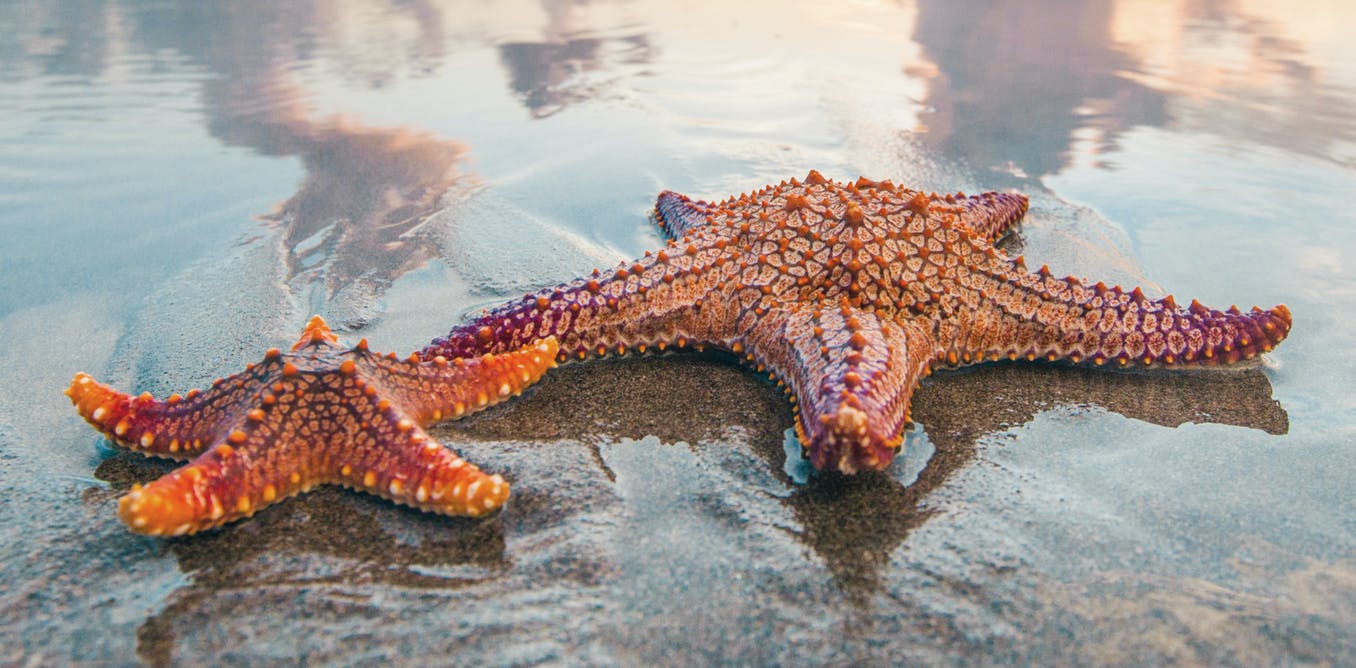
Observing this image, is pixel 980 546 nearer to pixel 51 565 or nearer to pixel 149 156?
pixel 51 565

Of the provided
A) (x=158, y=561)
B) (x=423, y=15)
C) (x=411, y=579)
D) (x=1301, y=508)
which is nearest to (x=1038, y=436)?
(x=1301, y=508)

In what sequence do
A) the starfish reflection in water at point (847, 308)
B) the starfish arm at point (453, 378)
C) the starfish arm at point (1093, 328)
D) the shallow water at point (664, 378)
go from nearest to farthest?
the shallow water at point (664, 378)
the starfish arm at point (453, 378)
the starfish reflection in water at point (847, 308)
the starfish arm at point (1093, 328)

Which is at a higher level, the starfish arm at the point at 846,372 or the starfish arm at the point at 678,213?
the starfish arm at the point at 678,213

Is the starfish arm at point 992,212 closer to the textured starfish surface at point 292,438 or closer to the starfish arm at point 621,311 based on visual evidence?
the starfish arm at point 621,311

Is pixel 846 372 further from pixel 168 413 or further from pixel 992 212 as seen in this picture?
pixel 992 212

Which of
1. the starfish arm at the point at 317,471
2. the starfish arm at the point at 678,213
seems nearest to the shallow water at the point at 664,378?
the starfish arm at the point at 317,471

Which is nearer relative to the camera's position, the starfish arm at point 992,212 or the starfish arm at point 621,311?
the starfish arm at point 621,311
